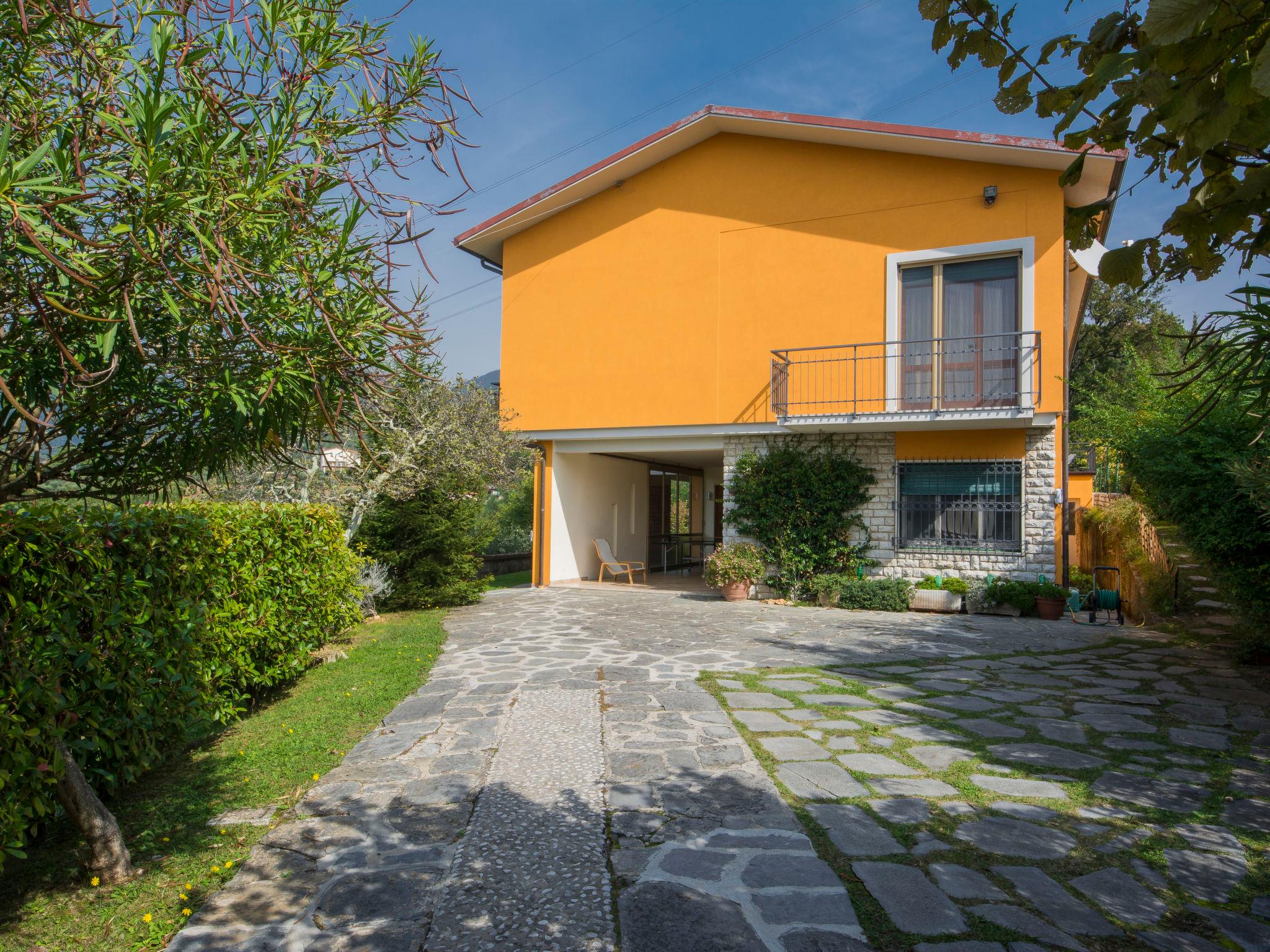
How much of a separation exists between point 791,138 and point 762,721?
417 inches

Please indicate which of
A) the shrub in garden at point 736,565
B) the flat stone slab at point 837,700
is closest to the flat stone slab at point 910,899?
the flat stone slab at point 837,700

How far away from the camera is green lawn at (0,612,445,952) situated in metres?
2.83

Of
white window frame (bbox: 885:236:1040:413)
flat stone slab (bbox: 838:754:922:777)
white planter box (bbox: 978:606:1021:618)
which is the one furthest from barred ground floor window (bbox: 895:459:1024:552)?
flat stone slab (bbox: 838:754:922:777)

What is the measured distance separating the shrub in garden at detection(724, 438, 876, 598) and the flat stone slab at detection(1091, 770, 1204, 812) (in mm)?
8062

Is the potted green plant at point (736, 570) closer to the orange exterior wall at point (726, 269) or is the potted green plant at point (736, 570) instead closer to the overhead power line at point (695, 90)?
the orange exterior wall at point (726, 269)

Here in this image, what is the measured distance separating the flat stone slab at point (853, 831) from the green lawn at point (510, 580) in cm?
1176

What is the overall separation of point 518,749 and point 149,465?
2.86 metres

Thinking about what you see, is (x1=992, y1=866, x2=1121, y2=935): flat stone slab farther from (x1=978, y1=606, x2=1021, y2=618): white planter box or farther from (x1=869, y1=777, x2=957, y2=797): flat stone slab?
(x1=978, y1=606, x2=1021, y2=618): white planter box

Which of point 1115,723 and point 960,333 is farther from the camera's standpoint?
point 960,333

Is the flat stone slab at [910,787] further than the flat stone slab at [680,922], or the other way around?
the flat stone slab at [910,787]

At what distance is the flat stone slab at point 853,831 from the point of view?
11.1 feet

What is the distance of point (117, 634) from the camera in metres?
3.57

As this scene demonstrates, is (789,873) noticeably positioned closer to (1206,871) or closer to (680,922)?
(680,922)

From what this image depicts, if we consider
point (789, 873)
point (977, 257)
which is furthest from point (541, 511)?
point (789, 873)
